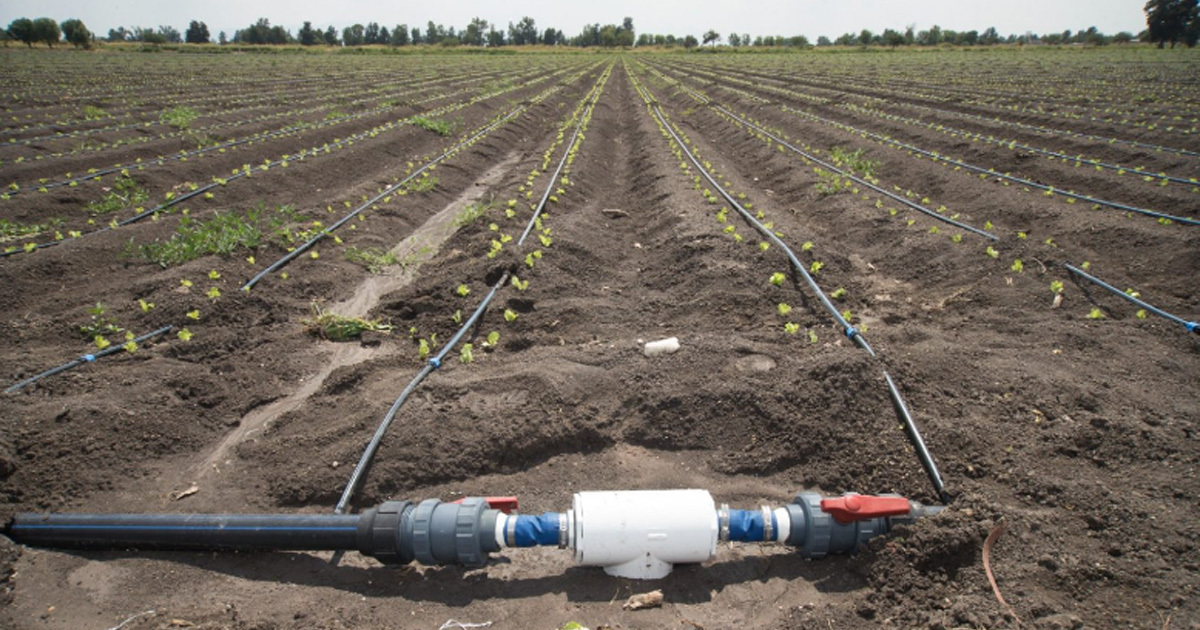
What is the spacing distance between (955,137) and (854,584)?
1465 centimetres

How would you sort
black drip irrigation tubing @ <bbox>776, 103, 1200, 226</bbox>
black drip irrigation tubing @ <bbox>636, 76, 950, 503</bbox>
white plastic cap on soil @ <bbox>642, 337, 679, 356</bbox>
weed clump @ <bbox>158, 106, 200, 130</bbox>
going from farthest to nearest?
weed clump @ <bbox>158, 106, 200, 130</bbox>, black drip irrigation tubing @ <bbox>776, 103, 1200, 226</bbox>, white plastic cap on soil @ <bbox>642, 337, 679, 356</bbox>, black drip irrigation tubing @ <bbox>636, 76, 950, 503</bbox>

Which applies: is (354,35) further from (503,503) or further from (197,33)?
(503,503)

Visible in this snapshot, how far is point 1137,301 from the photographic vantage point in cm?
586

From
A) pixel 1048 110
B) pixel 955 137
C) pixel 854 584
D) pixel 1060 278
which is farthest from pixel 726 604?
pixel 1048 110

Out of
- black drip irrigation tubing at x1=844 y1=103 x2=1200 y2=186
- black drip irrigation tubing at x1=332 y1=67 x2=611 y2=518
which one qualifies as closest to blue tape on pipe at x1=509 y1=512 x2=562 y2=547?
black drip irrigation tubing at x1=332 y1=67 x2=611 y2=518

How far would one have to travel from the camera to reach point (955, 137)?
47.2 ft

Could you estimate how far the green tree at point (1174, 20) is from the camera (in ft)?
168

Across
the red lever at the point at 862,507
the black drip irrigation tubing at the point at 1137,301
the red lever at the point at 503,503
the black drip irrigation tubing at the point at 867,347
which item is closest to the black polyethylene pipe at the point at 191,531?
the red lever at the point at 503,503

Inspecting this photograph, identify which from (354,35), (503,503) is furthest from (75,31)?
(503,503)

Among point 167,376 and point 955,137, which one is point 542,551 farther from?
point 955,137

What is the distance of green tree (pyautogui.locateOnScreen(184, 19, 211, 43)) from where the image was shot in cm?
7938

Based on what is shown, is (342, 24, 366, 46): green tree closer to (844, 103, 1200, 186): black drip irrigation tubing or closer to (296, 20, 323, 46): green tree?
(296, 20, 323, 46): green tree

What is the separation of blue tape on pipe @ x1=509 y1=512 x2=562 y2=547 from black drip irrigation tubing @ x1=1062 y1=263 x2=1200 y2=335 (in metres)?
6.13

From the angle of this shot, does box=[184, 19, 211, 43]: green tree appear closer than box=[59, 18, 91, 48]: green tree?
No
